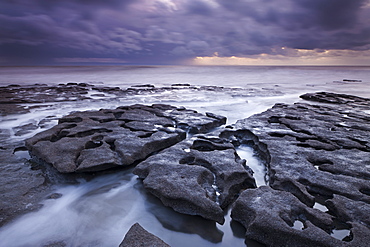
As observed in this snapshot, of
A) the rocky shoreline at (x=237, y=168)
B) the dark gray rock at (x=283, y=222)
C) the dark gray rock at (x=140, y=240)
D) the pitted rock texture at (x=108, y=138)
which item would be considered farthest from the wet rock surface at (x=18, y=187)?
the dark gray rock at (x=283, y=222)

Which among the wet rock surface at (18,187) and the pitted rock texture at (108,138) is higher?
the pitted rock texture at (108,138)

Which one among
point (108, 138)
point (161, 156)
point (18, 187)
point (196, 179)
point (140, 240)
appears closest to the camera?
point (140, 240)

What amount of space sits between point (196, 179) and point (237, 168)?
0.63 meters

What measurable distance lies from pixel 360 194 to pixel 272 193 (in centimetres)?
101

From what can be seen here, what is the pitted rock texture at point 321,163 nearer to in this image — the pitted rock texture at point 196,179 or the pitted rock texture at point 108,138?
the pitted rock texture at point 196,179

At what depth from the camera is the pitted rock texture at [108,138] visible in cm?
379

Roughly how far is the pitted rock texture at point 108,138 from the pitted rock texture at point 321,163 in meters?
1.53

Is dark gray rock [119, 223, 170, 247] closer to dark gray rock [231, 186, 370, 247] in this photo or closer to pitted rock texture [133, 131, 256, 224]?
pitted rock texture [133, 131, 256, 224]

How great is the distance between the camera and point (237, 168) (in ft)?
10.9

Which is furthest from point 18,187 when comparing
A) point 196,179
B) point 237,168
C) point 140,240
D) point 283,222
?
point 283,222

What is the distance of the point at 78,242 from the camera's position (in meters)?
2.40

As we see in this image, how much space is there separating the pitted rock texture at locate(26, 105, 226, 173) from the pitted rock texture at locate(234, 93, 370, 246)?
1.53 metres

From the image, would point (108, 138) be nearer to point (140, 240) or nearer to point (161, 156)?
point (161, 156)

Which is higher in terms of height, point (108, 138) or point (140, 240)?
point (108, 138)
